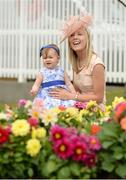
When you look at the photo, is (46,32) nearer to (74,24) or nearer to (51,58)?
(51,58)

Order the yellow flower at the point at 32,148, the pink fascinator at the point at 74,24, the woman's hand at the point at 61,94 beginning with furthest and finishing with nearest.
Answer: the woman's hand at the point at 61,94 < the pink fascinator at the point at 74,24 < the yellow flower at the point at 32,148

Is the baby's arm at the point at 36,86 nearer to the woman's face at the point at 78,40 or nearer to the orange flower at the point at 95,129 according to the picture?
the woman's face at the point at 78,40

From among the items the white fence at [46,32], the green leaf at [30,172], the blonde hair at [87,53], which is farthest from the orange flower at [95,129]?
the white fence at [46,32]

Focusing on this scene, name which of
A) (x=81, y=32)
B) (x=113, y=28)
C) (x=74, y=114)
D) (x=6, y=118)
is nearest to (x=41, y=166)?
(x=6, y=118)

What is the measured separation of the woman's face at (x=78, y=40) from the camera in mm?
6457

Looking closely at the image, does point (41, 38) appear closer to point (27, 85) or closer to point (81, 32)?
point (27, 85)

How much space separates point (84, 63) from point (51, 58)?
806mm

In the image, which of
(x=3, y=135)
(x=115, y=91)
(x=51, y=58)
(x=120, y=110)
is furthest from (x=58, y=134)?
(x=115, y=91)

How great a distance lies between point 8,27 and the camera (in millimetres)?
15281

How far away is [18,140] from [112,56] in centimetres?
1046

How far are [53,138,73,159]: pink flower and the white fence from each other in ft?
34.1

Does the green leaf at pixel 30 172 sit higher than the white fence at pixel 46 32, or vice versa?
the white fence at pixel 46 32

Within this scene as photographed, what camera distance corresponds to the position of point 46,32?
14883 millimetres

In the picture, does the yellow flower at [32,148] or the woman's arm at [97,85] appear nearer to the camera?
the yellow flower at [32,148]
